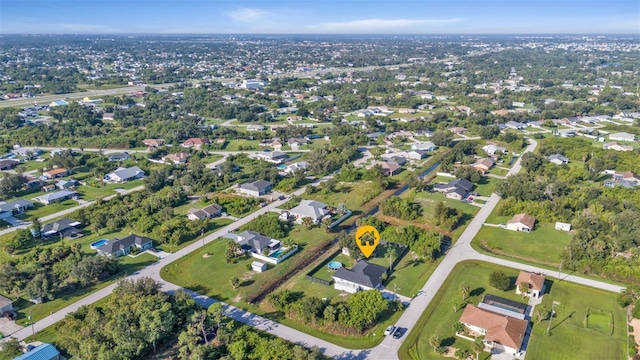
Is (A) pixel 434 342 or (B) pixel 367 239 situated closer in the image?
(A) pixel 434 342

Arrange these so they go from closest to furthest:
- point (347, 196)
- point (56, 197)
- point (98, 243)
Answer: point (98, 243) < point (56, 197) < point (347, 196)

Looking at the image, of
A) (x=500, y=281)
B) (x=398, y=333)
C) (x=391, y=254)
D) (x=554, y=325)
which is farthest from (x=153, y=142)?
(x=554, y=325)

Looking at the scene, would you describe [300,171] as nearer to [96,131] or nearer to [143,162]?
[143,162]

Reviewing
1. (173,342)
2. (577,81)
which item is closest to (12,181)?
(173,342)

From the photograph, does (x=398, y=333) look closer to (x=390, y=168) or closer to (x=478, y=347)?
(x=478, y=347)

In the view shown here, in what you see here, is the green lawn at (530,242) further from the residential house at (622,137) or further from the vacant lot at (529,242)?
the residential house at (622,137)

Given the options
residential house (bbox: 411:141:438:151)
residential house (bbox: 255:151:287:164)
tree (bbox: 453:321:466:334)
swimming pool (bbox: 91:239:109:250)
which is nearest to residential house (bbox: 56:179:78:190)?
swimming pool (bbox: 91:239:109:250)

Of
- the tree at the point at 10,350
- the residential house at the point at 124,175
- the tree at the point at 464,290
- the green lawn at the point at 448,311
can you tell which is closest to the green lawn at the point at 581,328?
the green lawn at the point at 448,311
